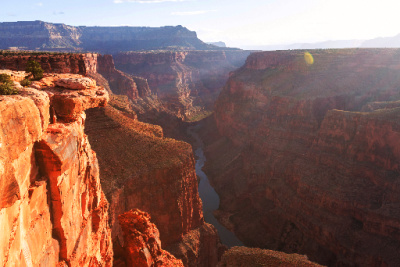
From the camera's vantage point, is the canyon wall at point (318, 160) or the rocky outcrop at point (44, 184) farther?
the canyon wall at point (318, 160)

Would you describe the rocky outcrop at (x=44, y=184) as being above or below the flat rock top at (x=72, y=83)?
below

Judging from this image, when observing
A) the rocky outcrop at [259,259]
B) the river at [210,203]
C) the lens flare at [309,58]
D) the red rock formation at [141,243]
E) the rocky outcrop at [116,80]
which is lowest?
the river at [210,203]

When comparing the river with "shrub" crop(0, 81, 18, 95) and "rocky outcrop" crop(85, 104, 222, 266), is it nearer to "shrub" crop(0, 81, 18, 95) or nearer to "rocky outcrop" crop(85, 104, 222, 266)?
"rocky outcrop" crop(85, 104, 222, 266)

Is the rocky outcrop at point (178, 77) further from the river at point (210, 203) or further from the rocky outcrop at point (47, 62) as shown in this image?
the rocky outcrop at point (47, 62)

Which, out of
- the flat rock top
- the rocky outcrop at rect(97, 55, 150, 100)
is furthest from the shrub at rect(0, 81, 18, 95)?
the rocky outcrop at rect(97, 55, 150, 100)

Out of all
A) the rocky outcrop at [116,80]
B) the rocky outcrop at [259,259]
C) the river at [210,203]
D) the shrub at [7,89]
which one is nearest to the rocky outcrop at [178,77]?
the rocky outcrop at [116,80]

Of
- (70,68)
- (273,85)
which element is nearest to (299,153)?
(273,85)

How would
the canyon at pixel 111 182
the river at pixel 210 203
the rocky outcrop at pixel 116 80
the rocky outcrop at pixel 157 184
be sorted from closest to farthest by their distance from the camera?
the canyon at pixel 111 182 → the rocky outcrop at pixel 157 184 → the river at pixel 210 203 → the rocky outcrop at pixel 116 80

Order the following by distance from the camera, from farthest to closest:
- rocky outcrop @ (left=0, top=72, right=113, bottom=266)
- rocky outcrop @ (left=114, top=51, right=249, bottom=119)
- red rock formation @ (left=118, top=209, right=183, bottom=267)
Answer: rocky outcrop @ (left=114, top=51, right=249, bottom=119) < red rock formation @ (left=118, top=209, right=183, bottom=267) < rocky outcrop @ (left=0, top=72, right=113, bottom=266)
